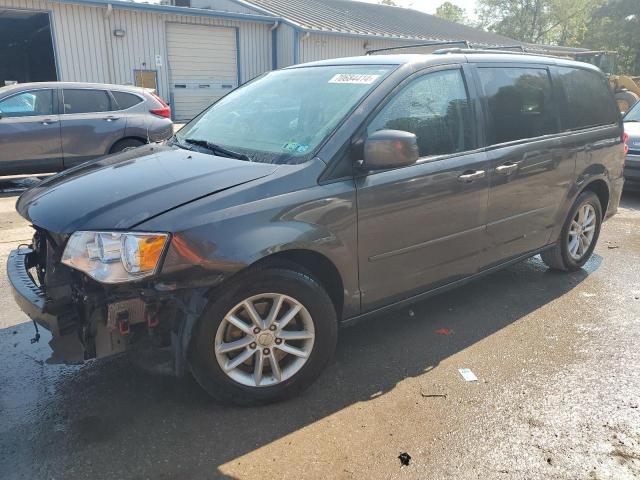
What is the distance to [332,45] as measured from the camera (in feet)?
65.8

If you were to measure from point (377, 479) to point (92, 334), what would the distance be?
1465 mm

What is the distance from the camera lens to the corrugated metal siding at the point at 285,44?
18812 millimetres

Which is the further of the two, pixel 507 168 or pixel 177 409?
pixel 507 168

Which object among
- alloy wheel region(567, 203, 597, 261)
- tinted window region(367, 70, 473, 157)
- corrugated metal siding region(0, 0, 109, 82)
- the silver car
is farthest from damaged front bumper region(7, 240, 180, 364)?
corrugated metal siding region(0, 0, 109, 82)

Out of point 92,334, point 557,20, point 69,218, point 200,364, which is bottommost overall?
point 200,364

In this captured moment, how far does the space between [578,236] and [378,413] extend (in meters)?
3.05

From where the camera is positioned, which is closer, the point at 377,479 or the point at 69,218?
the point at 377,479

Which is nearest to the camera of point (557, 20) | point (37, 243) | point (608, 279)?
point (37, 243)

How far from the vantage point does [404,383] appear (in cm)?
313

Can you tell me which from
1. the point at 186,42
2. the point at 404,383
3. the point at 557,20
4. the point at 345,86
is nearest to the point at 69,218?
the point at 345,86

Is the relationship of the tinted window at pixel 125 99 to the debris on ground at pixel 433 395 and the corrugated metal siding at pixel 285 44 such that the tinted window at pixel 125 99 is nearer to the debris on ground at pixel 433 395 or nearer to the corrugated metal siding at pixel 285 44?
the debris on ground at pixel 433 395

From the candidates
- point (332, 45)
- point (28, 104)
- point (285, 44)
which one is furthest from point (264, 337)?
point (332, 45)

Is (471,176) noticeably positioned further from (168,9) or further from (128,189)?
(168,9)

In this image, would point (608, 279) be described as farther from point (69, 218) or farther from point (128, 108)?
point (128, 108)
